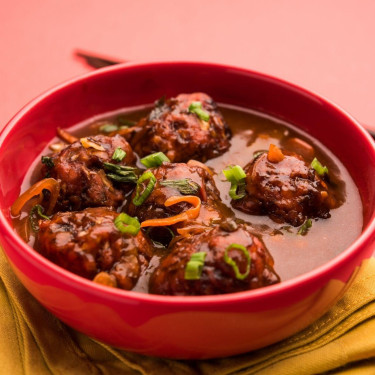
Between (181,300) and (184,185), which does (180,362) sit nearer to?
(181,300)

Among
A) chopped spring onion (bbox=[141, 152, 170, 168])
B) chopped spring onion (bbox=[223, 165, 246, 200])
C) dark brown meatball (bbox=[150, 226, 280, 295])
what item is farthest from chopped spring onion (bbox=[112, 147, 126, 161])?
dark brown meatball (bbox=[150, 226, 280, 295])

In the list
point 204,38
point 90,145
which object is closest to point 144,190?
point 90,145

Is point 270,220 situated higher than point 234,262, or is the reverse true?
point 234,262

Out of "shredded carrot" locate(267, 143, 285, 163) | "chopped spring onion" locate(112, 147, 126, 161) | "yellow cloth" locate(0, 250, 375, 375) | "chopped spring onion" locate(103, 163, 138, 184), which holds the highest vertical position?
"shredded carrot" locate(267, 143, 285, 163)

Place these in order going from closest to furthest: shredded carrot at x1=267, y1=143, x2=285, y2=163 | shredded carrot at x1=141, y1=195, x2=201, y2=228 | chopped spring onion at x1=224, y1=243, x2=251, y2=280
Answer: chopped spring onion at x1=224, y1=243, x2=251, y2=280
shredded carrot at x1=141, y1=195, x2=201, y2=228
shredded carrot at x1=267, y1=143, x2=285, y2=163

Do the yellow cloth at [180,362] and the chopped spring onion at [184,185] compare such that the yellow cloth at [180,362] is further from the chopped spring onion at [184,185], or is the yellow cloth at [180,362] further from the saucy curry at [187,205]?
the chopped spring onion at [184,185]

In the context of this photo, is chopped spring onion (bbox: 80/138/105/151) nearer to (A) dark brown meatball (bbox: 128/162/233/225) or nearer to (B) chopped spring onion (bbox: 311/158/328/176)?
(A) dark brown meatball (bbox: 128/162/233/225)
